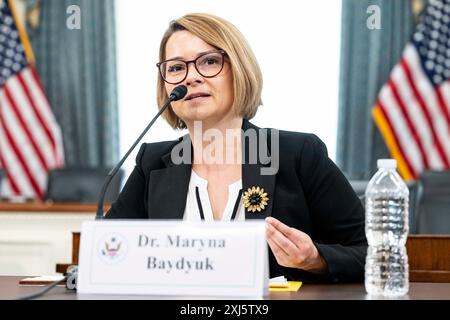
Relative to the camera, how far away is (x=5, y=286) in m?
1.67

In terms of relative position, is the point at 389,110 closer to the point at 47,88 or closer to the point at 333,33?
the point at 333,33

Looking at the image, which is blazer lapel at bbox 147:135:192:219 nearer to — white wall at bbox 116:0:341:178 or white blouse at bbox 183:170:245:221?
white blouse at bbox 183:170:245:221

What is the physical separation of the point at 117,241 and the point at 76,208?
10.2 ft

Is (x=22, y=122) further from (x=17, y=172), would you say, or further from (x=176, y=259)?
(x=176, y=259)

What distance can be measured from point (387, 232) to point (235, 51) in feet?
2.25

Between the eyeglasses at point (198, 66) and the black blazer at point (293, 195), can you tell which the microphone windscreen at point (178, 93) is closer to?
the eyeglasses at point (198, 66)

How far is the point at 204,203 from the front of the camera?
2.16 meters

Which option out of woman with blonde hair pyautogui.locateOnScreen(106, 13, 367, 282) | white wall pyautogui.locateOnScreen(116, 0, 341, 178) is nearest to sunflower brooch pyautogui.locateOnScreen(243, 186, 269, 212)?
woman with blonde hair pyautogui.locateOnScreen(106, 13, 367, 282)

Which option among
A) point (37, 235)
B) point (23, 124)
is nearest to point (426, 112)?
point (23, 124)

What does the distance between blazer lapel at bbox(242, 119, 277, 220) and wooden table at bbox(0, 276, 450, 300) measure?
0.35 m

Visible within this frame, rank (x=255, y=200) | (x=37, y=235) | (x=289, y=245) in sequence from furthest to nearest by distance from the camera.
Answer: (x=37, y=235) < (x=255, y=200) < (x=289, y=245)

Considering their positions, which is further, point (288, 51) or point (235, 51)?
point (288, 51)
